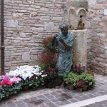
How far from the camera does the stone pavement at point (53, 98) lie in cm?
590

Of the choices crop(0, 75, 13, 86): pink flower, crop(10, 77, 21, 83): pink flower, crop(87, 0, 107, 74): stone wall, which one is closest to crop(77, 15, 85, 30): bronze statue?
crop(87, 0, 107, 74): stone wall

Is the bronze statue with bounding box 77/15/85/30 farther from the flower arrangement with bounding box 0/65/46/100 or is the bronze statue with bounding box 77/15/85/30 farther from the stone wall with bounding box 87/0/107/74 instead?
the flower arrangement with bounding box 0/65/46/100

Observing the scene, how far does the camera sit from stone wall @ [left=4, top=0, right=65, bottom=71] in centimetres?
748

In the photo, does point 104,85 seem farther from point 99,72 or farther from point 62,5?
point 62,5

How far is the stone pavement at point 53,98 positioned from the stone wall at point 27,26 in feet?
4.54

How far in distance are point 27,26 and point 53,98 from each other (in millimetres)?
2430

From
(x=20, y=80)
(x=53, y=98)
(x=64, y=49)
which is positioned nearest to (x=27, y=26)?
(x=64, y=49)

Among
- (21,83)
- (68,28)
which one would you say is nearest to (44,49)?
(68,28)

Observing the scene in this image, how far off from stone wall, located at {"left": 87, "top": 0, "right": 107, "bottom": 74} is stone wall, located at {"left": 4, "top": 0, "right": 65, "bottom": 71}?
1000 millimetres

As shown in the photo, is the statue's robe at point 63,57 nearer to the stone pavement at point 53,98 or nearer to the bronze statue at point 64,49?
the bronze statue at point 64,49

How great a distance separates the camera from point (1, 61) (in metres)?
7.38

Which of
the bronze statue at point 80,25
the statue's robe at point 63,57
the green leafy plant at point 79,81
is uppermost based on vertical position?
the bronze statue at point 80,25

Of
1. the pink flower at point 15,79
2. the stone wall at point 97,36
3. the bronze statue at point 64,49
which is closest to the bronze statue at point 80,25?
the bronze statue at point 64,49

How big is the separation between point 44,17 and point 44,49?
37.0 inches
